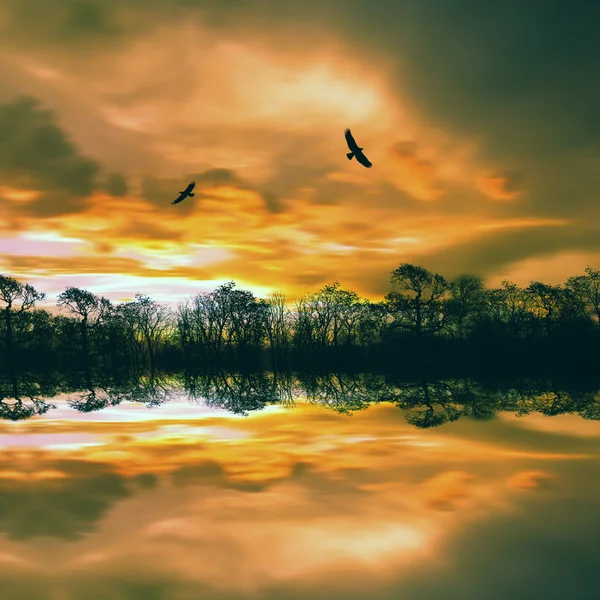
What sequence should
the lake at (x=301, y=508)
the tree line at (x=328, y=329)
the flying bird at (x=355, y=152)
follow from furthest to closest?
the tree line at (x=328, y=329) < the flying bird at (x=355, y=152) < the lake at (x=301, y=508)

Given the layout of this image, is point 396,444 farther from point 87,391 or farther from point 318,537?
point 87,391

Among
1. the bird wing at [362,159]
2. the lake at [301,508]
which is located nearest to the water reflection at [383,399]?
the lake at [301,508]

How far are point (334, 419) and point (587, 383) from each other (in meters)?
21.0

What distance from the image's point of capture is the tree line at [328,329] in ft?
167

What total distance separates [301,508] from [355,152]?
1326 centimetres

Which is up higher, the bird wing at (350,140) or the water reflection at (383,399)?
the bird wing at (350,140)

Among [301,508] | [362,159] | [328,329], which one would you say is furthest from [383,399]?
[328,329]

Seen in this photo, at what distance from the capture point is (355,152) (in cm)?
2047

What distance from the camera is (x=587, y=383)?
1398 inches

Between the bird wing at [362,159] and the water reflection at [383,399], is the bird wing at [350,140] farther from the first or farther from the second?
the water reflection at [383,399]

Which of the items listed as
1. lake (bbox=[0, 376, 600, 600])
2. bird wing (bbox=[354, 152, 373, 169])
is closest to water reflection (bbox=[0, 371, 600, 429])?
lake (bbox=[0, 376, 600, 600])

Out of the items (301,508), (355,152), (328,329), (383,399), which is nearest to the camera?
(301,508)

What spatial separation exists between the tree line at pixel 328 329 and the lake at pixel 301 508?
3127 centimetres

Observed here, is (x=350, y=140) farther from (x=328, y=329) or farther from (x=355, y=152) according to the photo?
(x=328, y=329)
